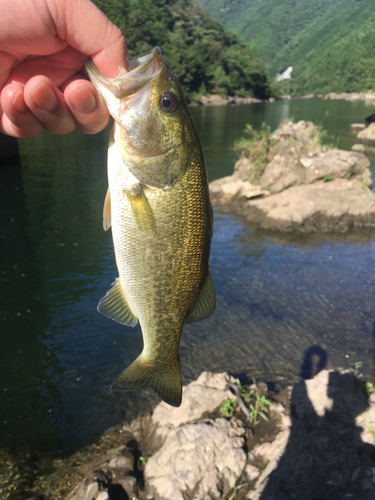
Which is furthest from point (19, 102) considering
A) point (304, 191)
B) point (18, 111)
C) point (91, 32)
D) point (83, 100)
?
point (304, 191)

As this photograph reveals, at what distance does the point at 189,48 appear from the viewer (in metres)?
97.0

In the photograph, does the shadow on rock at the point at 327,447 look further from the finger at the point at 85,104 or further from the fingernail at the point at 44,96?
the fingernail at the point at 44,96

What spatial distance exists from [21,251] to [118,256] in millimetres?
11155

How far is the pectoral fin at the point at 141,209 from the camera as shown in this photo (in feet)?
6.73

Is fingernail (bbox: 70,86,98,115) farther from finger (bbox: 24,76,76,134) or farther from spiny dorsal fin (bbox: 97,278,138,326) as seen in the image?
spiny dorsal fin (bbox: 97,278,138,326)

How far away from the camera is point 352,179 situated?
1619cm

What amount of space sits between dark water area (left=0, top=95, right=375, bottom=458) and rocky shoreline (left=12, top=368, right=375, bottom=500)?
72cm

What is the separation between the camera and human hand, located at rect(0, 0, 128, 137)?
2062mm

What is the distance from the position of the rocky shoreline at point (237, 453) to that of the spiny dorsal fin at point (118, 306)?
2.85 meters

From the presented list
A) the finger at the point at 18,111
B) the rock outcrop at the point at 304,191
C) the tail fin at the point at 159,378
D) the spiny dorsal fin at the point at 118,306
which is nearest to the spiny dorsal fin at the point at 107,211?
the spiny dorsal fin at the point at 118,306

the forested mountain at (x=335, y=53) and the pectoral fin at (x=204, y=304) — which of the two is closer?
the pectoral fin at (x=204, y=304)

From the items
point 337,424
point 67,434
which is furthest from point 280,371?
point 67,434

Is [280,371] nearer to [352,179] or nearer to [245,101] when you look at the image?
[352,179]

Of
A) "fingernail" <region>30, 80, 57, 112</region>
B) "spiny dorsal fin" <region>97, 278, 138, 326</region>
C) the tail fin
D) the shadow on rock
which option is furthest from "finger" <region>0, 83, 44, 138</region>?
the shadow on rock
